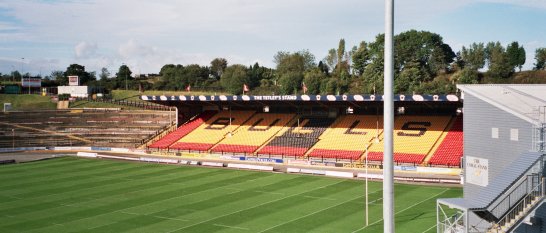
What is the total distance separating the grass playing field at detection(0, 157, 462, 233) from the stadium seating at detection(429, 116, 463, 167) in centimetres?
1067

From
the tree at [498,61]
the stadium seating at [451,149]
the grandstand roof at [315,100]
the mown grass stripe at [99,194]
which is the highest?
the tree at [498,61]

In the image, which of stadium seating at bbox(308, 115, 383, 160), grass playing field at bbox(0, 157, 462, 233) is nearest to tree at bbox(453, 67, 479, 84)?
stadium seating at bbox(308, 115, 383, 160)

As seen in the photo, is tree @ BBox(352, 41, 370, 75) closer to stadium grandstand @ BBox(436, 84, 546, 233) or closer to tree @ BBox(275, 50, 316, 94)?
tree @ BBox(275, 50, 316, 94)

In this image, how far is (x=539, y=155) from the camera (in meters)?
19.3

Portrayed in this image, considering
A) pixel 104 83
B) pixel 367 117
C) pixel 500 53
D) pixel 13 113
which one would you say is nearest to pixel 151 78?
pixel 104 83

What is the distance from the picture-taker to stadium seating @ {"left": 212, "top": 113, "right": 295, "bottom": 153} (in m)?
64.9

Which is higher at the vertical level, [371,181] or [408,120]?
[408,120]

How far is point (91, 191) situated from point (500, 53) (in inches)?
4065

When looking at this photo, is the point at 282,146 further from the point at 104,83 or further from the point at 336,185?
the point at 104,83

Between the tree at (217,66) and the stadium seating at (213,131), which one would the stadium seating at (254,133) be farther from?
the tree at (217,66)

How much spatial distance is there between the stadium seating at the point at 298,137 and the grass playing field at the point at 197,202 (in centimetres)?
1159

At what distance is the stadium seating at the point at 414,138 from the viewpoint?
5381 centimetres

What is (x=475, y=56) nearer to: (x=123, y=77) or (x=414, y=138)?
(x=414, y=138)

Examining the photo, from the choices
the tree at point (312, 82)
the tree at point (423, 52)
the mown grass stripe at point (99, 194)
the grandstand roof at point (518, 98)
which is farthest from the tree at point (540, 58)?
the grandstand roof at point (518, 98)
